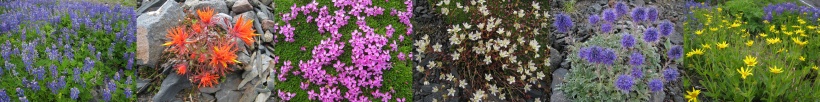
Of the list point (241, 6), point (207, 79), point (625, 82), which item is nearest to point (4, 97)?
point (207, 79)

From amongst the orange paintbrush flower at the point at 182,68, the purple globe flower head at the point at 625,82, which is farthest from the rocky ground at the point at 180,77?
the purple globe flower head at the point at 625,82

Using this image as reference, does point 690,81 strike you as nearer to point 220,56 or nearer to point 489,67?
point 489,67

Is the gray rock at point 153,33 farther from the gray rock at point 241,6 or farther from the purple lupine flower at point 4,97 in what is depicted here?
the purple lupine flower at point 4,97

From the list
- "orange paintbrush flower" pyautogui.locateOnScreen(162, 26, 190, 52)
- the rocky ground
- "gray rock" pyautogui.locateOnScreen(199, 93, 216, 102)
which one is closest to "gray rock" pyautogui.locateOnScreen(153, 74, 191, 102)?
the rocky ground

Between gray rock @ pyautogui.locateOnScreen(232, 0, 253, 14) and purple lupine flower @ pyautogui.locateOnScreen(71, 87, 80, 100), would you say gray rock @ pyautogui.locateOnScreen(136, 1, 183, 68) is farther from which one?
purple lupine flower @ pyautogui.locateOnScreen(71, 87, 80, 100)

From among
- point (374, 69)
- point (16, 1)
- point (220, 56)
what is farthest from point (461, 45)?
point (16, 1)

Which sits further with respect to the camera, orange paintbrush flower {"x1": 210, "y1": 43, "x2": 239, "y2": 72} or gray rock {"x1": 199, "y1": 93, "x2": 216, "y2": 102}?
gray rock {"x1": 199, "y1": 93, "x2": 216, "y2": 102}
